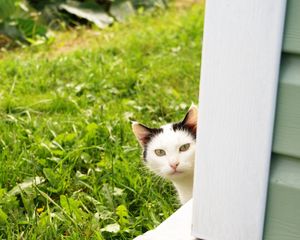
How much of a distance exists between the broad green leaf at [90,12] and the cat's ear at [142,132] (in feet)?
9.77

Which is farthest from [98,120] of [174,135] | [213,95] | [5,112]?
[213,95]

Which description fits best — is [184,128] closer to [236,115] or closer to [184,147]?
[184,147]

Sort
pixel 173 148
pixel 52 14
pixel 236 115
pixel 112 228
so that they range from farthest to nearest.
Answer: pixel 52 14, pixel 173 148, pixel 112 228, pixel 236 115

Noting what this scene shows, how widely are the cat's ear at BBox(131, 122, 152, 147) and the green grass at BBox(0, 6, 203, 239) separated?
0.51 feet

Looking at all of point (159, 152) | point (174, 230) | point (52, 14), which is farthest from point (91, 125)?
point (52, 14)

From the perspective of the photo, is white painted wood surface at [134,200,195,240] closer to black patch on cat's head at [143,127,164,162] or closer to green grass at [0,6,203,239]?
green grass at [0,6,203,239]

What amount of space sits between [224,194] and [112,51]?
10.2ft

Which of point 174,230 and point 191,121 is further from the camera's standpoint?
point 191,121

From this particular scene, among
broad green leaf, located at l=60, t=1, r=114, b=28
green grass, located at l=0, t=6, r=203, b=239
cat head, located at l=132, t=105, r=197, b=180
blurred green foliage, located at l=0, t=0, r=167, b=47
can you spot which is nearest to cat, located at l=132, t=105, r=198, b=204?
cat head, located at l=132, t=105, r=197, b=180

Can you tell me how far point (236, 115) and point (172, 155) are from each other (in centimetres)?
91

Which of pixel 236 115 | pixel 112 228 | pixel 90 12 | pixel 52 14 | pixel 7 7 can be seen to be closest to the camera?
pixel 236 115

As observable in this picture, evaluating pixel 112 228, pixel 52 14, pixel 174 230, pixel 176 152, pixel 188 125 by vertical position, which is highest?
pixel 52 14

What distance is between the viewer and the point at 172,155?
2.76m

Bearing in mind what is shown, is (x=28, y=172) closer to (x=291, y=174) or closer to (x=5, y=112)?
(x=5, y=112)
